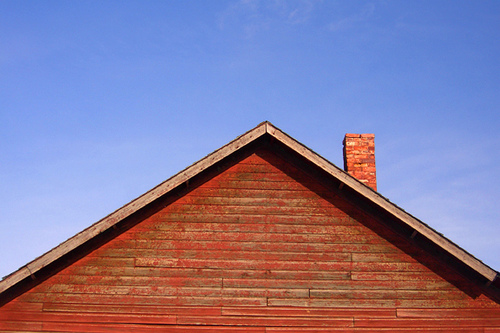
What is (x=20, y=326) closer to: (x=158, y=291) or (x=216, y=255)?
(x=158, y=291)

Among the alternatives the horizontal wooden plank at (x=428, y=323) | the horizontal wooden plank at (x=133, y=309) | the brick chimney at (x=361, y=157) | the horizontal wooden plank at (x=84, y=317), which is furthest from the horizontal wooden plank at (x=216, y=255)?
the brick chimney at (x=361, y=157)

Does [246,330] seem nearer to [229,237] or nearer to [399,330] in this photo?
[229,237]

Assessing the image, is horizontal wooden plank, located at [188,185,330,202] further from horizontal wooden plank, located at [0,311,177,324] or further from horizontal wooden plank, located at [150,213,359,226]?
horizontal wooden plank, located at [0,311,177,324]

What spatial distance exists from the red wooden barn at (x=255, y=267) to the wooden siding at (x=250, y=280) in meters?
0.02

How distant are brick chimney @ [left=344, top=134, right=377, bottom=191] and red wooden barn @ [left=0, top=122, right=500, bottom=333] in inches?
74.3

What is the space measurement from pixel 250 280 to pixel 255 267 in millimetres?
315

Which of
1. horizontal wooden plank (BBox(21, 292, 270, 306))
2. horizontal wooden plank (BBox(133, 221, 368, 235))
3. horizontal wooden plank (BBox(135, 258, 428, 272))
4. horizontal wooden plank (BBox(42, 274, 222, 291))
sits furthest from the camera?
horizontal wooden plank (BBox(133, 221, 368, 235))

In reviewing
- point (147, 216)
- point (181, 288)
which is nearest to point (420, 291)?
point (181, 288)

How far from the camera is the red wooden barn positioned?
35.7ft

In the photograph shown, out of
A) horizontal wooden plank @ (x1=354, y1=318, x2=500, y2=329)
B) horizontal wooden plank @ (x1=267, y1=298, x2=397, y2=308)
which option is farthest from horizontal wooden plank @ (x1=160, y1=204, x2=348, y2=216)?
horizontal wooden plank @ (x1=354, y1=318, x2=500, y2=329)

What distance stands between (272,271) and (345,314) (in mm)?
1876

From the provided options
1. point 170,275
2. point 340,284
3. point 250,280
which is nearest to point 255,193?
point 250,280

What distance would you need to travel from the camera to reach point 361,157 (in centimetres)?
1388

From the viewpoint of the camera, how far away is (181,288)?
Result: 11.1 m
